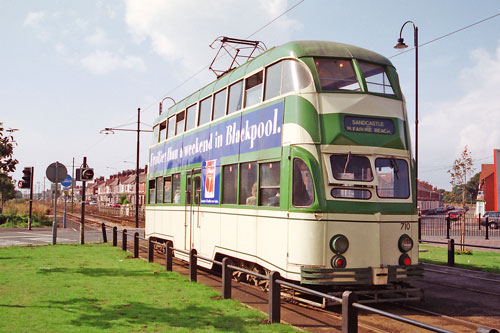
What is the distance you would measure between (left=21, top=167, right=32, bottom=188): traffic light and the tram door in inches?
571

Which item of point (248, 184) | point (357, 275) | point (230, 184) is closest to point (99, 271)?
point (230, 184)

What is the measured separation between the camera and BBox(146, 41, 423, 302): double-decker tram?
874 centimetres

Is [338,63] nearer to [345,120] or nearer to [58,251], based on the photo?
[345,120]

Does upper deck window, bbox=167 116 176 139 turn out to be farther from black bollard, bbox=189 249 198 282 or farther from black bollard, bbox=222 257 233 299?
black bollard, bbox=222 257 233 299

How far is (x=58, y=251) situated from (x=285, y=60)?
510 inches

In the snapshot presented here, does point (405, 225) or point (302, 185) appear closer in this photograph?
point (302, 185)

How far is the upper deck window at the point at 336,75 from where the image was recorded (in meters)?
9.34

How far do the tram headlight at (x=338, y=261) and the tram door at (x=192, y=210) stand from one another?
18.7 feet

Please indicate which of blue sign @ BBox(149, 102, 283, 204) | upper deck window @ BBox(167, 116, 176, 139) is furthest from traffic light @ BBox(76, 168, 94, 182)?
upper deck window @ BBox(167, 116, 176, 139)

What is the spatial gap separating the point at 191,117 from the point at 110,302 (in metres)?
6.98

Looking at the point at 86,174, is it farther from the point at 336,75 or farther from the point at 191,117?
the point at 336,75

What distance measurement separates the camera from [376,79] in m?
9.70

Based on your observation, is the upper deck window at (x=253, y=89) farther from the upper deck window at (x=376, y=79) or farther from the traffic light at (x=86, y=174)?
the traffic light at (x=86, y=174)

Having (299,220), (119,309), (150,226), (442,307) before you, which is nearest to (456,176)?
(150,226)
